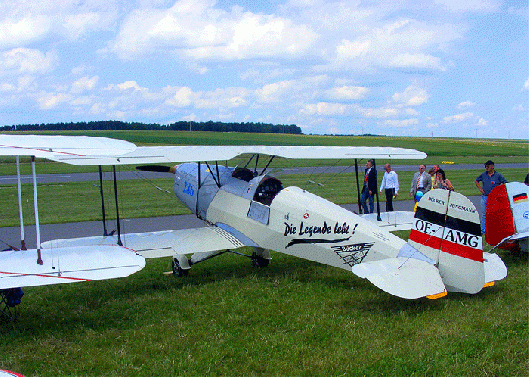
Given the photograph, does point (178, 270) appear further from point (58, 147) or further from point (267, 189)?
point (58, 147)

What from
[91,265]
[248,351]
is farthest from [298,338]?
[91,265]

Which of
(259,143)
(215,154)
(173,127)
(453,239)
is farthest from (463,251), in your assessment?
(173,127)

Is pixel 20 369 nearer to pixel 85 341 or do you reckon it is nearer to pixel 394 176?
pixel 85 341

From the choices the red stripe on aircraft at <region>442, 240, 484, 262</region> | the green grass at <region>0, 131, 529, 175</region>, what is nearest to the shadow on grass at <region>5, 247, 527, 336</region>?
the red stripe on aircraft at <region>442, 240, 484, 262</region>

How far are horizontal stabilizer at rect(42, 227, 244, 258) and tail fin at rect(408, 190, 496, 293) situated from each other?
3.29m

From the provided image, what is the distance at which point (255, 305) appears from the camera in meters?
6.55

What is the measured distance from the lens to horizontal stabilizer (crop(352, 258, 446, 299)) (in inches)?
218

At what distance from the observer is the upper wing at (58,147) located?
531cm

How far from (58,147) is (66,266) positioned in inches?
55.1

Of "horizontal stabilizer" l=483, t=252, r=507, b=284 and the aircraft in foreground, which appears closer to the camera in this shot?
"horizontal stabilizer" l=483, t=252, r=507, b=284

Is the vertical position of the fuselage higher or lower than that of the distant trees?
lower

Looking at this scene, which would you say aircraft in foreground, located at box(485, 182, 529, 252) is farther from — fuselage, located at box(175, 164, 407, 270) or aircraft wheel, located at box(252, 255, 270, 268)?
aircraft wheel, located at box(252, 255, 270, 268)

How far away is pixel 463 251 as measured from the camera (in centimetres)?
593

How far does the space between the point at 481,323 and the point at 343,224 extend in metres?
2.25
